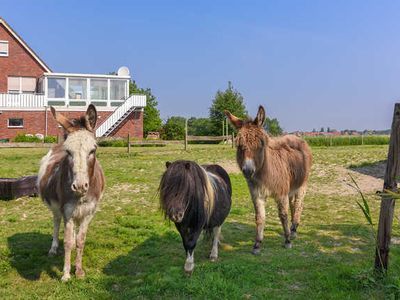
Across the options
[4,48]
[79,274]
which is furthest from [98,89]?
[79,274]

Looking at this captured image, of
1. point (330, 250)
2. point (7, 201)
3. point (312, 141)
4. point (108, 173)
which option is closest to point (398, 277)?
point (330, 250)

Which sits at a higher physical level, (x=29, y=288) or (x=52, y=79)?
(x=52, y=79)

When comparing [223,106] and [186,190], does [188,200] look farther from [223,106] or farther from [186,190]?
[223,106]

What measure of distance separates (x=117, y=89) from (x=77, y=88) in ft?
11.9

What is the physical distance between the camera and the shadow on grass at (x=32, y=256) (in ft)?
20.7

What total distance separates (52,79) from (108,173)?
23.9m

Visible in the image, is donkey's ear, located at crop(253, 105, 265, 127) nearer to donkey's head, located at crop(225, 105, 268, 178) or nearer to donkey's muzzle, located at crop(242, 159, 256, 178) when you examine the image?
donkey's head, located at crop(225, 105, 268, 178)

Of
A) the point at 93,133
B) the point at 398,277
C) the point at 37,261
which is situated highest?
the point at 93,133

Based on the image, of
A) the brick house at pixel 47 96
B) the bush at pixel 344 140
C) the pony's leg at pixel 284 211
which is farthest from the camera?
the bush at pixel 344 140

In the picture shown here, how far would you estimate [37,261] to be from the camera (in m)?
6.73

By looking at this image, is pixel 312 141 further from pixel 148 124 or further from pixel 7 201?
pixel 7 201

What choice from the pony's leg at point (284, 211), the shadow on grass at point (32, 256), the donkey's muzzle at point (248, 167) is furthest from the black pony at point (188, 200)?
the shadow on grass at point (32, 256)

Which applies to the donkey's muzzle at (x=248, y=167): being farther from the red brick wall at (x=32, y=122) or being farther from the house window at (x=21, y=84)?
the house window at (x=21, y=84)

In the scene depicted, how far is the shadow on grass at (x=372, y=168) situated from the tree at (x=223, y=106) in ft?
90.9
